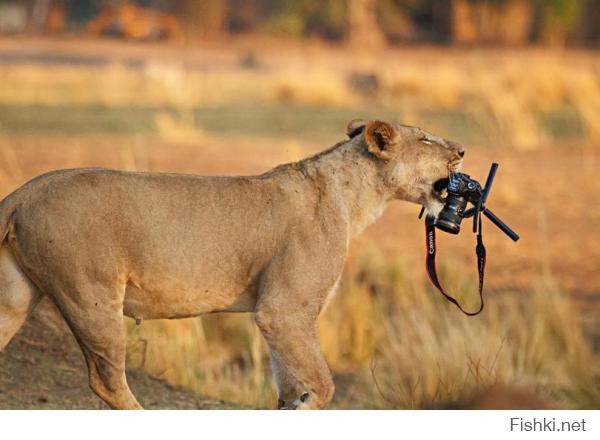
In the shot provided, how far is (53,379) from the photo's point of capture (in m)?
8.74

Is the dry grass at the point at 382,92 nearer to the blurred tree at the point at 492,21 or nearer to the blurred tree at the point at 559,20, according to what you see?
the blurred tree at the point at 559,20

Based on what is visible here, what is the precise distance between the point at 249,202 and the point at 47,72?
24.1 metres

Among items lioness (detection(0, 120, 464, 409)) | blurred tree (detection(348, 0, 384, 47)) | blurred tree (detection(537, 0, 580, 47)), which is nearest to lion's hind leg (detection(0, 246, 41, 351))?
lioness (detection(0, 120, 464, 409))

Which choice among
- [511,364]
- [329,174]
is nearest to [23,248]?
[329,174]

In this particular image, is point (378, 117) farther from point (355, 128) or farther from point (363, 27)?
point (363, 27)

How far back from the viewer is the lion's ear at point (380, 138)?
23.6 ft

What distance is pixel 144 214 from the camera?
22.1ft

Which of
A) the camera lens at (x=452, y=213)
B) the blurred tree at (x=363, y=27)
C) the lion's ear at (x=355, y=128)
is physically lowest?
the blurred tree at (x=363, y=27)

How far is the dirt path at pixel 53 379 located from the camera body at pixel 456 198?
2098 mm

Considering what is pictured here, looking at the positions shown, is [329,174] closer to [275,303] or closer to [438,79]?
[275,303]

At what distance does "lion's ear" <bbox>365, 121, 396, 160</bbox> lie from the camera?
7195mm

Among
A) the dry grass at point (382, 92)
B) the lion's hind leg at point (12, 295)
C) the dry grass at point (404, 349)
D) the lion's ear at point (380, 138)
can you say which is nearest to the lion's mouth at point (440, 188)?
the lion's ear at point (380, 138)

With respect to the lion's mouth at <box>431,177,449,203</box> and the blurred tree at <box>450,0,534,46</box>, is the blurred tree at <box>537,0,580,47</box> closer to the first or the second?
the blurred tree at <box>450,0,534,46</box>

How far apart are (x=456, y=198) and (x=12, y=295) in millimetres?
2225
